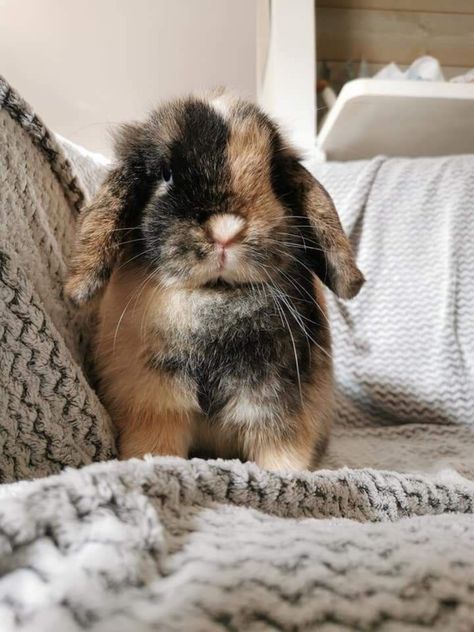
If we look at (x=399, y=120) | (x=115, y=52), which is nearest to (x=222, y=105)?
(x=399, y=120)

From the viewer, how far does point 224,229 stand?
0.63 metres

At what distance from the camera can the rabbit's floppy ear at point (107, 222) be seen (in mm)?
671

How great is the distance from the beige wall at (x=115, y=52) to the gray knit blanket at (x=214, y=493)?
129 cm

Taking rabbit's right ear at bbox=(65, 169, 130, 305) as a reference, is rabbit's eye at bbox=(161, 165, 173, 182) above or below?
above

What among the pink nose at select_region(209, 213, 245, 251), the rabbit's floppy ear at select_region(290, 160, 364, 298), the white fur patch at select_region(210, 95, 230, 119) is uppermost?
the white fur patch at select_region(210, 95, 230, 119)

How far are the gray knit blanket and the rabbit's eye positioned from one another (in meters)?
0.16

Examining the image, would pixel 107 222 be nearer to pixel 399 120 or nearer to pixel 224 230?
pixel 224 230

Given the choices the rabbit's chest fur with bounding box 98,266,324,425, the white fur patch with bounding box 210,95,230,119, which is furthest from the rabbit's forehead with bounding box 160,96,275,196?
the rabbit's chest fur with bounding box 98,266,324,425

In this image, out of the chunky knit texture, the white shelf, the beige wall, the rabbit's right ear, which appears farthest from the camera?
the beige wall

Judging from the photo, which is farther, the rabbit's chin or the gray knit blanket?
the rabbit's chin

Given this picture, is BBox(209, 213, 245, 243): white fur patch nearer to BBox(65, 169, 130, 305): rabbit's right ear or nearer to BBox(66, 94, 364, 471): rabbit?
BBox(66, 94, 364, 471): rabbit

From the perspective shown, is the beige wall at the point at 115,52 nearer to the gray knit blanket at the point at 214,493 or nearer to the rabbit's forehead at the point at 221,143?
the gray knit blanket at the point at 214,493

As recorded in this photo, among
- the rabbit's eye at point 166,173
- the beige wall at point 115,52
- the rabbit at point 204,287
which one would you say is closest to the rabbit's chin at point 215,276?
the rabbit at point 204,287

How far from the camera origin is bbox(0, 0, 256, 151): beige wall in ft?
6.97
